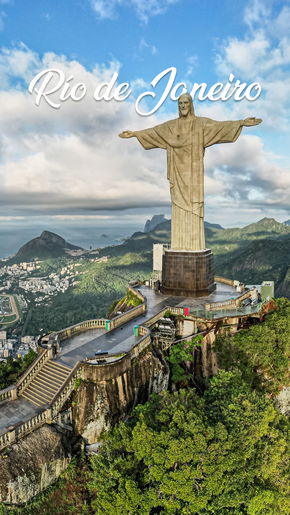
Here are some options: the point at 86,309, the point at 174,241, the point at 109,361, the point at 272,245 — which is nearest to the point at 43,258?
the point at 86,309

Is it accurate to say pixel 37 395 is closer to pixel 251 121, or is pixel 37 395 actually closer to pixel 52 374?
pixel 52 374

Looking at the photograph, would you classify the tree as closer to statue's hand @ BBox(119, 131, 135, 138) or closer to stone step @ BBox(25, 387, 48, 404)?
stone step @ BBox(25, 387, 48, 404)

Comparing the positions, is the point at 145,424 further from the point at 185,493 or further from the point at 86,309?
the point at 86,309

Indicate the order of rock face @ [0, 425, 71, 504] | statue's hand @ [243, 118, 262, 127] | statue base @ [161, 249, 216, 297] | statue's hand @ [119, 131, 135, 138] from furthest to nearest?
statue's hand @ [119, 131, 135, 138] < statue base @ [161, 249, 216, 297] < statue's hand @ [243, 118, 262, 127] < rock face @ [0, 425, 71, 504]

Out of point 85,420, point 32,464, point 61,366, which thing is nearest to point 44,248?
point 61,366

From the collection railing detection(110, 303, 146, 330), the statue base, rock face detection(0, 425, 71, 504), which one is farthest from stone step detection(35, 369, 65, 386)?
the statue base
